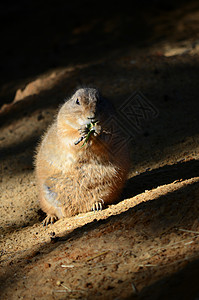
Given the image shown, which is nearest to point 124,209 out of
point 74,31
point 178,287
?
point 178,287

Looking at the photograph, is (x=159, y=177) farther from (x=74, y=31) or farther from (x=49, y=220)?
(x=74, y=31)

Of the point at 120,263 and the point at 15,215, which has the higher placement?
the point at 120,263

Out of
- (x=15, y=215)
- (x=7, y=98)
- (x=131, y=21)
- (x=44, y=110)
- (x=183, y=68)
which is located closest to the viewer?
(x=15, y=215)

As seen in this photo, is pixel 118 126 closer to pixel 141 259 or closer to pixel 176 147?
pixel 176 147

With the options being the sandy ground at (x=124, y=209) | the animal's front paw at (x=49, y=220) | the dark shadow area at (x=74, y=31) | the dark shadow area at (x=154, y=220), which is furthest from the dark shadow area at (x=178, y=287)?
the dark shadow area at (x=74, y=31)

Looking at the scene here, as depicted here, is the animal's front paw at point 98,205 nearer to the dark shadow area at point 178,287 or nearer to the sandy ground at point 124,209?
the sandy ground at point 124,209

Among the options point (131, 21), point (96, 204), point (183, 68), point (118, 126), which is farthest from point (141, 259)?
point (131, 21)

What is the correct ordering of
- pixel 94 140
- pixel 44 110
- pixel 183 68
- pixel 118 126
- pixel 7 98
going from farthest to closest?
pixel 7 98
pixel 183 68
pixel 44 110
pixel 118 126
pixel 94 140
